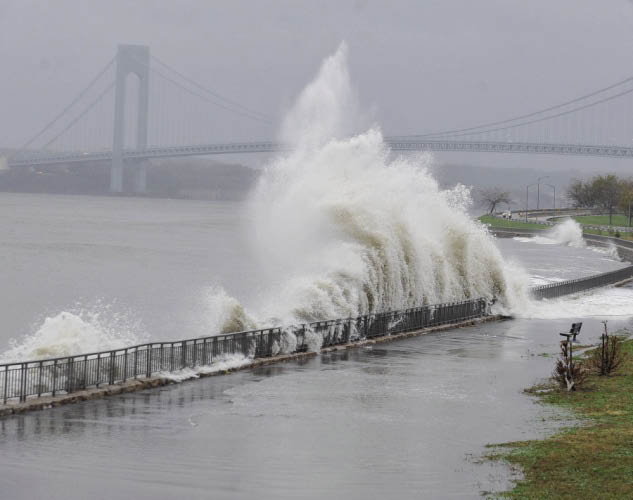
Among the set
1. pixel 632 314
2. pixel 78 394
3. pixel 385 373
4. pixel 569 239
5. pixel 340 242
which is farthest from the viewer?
pixel 569 239

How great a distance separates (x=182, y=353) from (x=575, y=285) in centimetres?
3254

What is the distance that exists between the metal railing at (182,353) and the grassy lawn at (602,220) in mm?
113104

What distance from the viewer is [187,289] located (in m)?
61.8

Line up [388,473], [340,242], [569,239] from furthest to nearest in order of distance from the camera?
[569,239]
[340,242]
[388,473]

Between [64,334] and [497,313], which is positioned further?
[497,313]

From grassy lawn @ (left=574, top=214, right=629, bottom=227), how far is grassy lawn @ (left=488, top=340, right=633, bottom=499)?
4967 inches

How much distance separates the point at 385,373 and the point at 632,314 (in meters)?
21.1

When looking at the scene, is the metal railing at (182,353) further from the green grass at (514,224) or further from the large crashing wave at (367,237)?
the green grass at (514,224)

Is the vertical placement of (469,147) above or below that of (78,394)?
above

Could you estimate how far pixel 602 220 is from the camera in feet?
497

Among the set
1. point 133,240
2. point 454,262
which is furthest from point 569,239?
point 454,262

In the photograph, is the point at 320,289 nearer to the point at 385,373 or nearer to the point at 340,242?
the point at 340,242

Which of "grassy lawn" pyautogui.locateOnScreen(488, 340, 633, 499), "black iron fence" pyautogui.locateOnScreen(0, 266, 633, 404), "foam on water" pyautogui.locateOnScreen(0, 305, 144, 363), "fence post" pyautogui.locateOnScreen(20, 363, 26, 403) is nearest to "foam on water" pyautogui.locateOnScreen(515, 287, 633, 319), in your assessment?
"black iron fence" pyautogui.locateOnScreen(0, 266, 633, 404)

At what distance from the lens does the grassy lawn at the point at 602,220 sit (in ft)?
475
